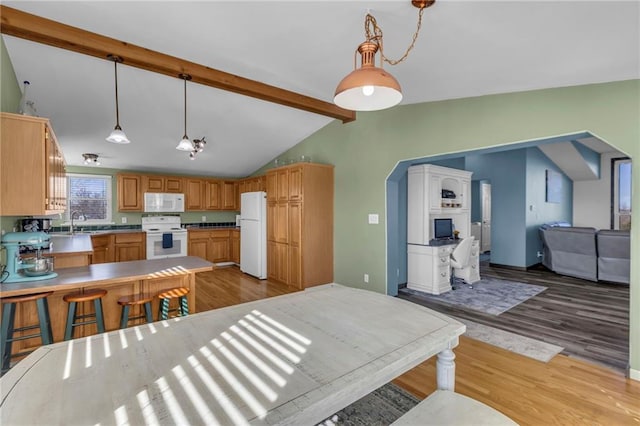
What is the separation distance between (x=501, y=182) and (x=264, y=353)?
22.5ft

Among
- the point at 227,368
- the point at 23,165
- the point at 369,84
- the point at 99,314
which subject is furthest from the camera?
→ the point at 99,314

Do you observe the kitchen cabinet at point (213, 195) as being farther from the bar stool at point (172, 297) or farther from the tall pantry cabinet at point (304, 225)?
the bar stool at point (172, 297)

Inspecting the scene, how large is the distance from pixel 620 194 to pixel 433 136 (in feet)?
24.3

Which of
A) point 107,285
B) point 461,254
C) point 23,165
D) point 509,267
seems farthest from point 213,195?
point 509,267

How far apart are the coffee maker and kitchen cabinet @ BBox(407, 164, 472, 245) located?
14.4 feet

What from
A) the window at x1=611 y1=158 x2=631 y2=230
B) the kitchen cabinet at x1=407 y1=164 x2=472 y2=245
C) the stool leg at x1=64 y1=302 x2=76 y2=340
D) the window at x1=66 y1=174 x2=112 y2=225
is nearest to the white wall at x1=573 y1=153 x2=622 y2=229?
the window at x1=611 y1=158 x2=631 y2=230

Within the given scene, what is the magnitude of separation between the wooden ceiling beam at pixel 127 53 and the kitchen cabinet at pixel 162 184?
3822 millimetres

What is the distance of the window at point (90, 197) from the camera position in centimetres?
567

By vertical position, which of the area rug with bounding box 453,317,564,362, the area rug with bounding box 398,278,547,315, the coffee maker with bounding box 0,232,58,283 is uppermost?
the coffee maker with bounding box 0,232,58,283

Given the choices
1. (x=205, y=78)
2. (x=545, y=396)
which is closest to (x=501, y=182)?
(x=545, y=396)

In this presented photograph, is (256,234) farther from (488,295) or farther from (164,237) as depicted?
(488,295)

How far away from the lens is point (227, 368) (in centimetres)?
108

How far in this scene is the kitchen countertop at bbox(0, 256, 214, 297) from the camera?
2188mm

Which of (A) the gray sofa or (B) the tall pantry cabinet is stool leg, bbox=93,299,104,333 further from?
A: (A) the gray sofa
